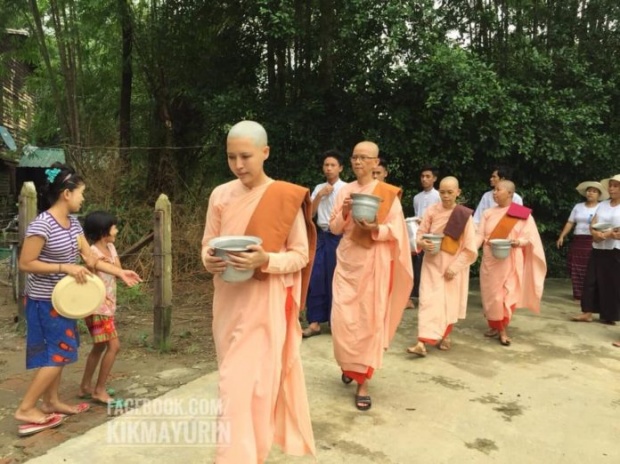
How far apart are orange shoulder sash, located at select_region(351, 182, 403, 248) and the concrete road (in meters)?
1.16

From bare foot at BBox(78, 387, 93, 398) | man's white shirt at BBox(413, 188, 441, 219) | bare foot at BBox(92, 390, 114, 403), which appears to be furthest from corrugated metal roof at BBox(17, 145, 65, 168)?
bare foot at BBox(92, 390, 114, 403)

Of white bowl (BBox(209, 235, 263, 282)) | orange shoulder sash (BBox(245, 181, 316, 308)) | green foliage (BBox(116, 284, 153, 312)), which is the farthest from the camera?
green foliage (BBox(116, 284, 153, 312))

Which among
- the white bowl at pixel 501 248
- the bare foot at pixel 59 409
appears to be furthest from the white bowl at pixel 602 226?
the bare foot at pixel 59 409

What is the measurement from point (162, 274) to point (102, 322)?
1159 mm

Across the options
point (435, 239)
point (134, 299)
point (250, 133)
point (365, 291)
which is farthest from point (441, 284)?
point (134, 299)

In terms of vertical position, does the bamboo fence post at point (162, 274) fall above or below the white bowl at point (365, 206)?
below

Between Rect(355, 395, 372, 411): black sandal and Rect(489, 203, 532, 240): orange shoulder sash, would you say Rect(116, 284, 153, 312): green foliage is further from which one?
Rect(489, 203, 532, 240): orange shoulder sash

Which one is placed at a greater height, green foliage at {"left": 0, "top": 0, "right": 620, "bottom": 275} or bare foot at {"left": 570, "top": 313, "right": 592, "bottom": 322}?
green foliage at {"left": 0, "top": 0, "right": 620, "bottom": 275}

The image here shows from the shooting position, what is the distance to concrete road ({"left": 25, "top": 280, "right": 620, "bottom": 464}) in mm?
3053

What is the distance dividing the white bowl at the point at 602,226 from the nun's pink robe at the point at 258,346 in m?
4.57

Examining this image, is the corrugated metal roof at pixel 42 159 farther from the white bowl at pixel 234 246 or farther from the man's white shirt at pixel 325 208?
the white bowl at pixel 234 246

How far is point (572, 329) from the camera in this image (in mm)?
6172

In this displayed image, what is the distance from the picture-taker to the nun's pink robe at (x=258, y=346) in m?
2.45

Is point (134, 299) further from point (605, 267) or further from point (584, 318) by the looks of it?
point (605, 267)
